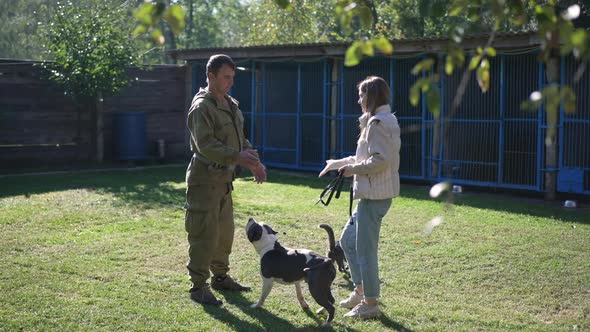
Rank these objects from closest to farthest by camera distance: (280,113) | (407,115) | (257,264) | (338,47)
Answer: (257,264) < (407,115) < (338,47) < (280,113)

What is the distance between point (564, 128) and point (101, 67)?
30.3ft

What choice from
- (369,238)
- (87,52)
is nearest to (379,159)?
(369,238)

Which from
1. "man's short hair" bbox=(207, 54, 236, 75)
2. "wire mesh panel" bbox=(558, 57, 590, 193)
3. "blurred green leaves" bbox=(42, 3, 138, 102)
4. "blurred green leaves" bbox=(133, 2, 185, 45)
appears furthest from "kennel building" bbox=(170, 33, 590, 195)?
"blurred green leaves" bbox=(133, 2, 185, 45)

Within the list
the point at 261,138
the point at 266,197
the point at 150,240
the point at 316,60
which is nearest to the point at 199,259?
the point at 150,240

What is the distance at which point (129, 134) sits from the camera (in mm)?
17203

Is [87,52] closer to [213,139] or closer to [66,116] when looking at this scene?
[66,116]

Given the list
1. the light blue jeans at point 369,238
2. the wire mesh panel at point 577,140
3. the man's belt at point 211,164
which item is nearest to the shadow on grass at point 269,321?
the light blue jeans at point 369,238

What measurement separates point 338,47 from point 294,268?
964 cm

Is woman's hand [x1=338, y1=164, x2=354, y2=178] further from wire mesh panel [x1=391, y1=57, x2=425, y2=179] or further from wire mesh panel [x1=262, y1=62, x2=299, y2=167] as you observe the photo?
wire mesh panel [x1=262, y1=62, x2=299, y2=167]

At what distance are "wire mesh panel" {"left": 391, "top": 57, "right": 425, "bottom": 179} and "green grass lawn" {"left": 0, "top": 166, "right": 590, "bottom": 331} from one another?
1.72 m

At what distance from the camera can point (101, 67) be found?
16266mm

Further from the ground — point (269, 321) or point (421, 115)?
point (421, 115)

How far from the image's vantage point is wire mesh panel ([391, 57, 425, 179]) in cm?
1481

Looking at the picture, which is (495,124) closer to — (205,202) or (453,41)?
(205,202)
